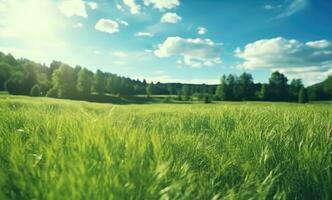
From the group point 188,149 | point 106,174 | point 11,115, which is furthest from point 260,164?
point 11,115

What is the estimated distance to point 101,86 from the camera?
456ft

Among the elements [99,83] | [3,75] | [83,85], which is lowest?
[83,85]

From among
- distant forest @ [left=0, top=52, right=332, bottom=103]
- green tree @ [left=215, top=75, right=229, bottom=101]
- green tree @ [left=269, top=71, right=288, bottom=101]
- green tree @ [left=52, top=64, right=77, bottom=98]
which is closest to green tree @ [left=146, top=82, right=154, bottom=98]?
distant forest @ [left=0, top=52, right=332, bottom=103]

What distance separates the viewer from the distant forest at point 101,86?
114 meters

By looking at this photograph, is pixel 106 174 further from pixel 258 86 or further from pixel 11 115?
pixel 258 86

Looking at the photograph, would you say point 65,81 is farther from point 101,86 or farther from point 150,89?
point 150,89

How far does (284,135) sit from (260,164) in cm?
119

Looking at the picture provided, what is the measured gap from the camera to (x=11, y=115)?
5.74m

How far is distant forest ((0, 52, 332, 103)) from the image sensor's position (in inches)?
4503

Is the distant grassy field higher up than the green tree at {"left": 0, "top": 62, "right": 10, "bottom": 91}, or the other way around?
the green tree at {"left": 0, "top": 62, "right": 10, "bottom": 91}

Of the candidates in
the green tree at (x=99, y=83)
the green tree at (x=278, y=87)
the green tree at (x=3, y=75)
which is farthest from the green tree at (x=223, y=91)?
the green tree at (x=3, y=75)

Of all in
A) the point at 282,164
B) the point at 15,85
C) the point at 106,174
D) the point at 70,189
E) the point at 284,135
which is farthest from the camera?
the point at 15,85

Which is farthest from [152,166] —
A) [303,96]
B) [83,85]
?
[303,96]

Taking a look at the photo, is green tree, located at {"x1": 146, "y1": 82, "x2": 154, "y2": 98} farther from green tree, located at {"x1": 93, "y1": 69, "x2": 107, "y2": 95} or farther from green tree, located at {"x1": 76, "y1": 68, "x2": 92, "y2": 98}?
green tree, located at {"x1": 76, "y1": 68, "x2": 92, "y2": 98}
